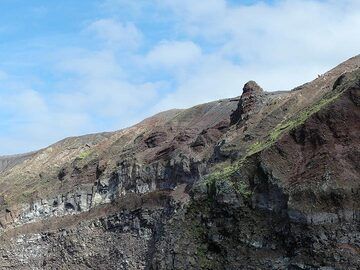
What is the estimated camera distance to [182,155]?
157 feet

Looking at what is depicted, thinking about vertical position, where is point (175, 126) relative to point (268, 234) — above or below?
above

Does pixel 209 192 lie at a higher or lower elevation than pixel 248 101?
lower

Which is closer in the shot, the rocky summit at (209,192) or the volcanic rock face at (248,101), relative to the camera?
the rocky summit at (209,192)

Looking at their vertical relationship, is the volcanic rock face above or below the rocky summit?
above

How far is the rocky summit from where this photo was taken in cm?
2267

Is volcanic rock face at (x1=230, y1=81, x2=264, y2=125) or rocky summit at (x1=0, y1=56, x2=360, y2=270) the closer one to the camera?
rocky summit at (x1=0, y1=56, x2=360, y2=270)

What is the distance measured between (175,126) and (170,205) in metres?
18.7

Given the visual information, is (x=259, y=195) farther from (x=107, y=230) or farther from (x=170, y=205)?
(x=107, y=230)

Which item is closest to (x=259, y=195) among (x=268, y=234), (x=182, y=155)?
(x=268, y=234)

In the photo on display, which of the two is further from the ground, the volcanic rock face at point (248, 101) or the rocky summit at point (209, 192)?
the volcanic rock face at point (248, 101)

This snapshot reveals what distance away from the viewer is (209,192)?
26.1m

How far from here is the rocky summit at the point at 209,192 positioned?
22.7 m

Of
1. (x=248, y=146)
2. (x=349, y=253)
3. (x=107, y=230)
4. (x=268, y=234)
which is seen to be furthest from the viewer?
(x=107, y=230)

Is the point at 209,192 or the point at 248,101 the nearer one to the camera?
the point at 209,192
